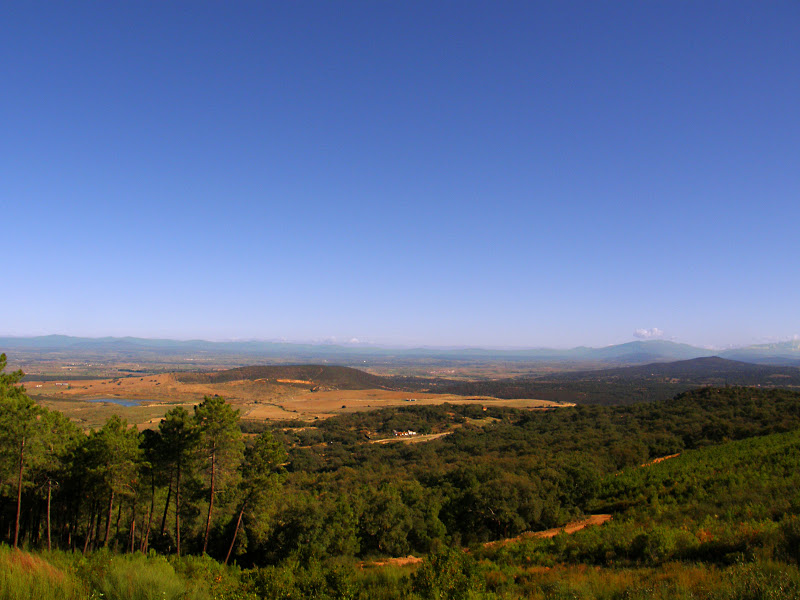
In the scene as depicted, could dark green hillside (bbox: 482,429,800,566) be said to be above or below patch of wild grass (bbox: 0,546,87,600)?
below

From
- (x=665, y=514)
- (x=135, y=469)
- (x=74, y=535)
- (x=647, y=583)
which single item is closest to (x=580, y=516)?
(x=665, y=514)

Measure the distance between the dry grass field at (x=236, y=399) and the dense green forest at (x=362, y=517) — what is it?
6577 cm

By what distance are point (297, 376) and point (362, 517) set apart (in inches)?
5765

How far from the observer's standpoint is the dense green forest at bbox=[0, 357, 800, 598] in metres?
9.93

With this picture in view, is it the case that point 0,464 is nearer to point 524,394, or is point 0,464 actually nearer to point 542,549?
point 542,549

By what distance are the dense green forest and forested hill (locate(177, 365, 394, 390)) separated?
416 feet

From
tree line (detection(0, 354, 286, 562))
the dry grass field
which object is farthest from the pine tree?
the dry grass field

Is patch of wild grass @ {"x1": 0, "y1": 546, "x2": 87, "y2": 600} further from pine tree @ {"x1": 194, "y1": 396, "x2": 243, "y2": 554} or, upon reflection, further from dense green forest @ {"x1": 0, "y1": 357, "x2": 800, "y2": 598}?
pine tree @ {"x1": 194, "y1": 396, "x2": 243, "y2": 554}

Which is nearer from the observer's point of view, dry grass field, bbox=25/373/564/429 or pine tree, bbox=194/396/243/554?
pine tree, bbox=194/396/243/554

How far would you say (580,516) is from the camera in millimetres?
25797

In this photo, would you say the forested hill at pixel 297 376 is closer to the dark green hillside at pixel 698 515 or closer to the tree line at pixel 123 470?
the tree line at pixel 123 470

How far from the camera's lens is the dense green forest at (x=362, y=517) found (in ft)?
32.6

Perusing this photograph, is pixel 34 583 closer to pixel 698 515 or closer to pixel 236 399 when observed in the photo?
pixel 698 515

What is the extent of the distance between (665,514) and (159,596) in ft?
67.2
